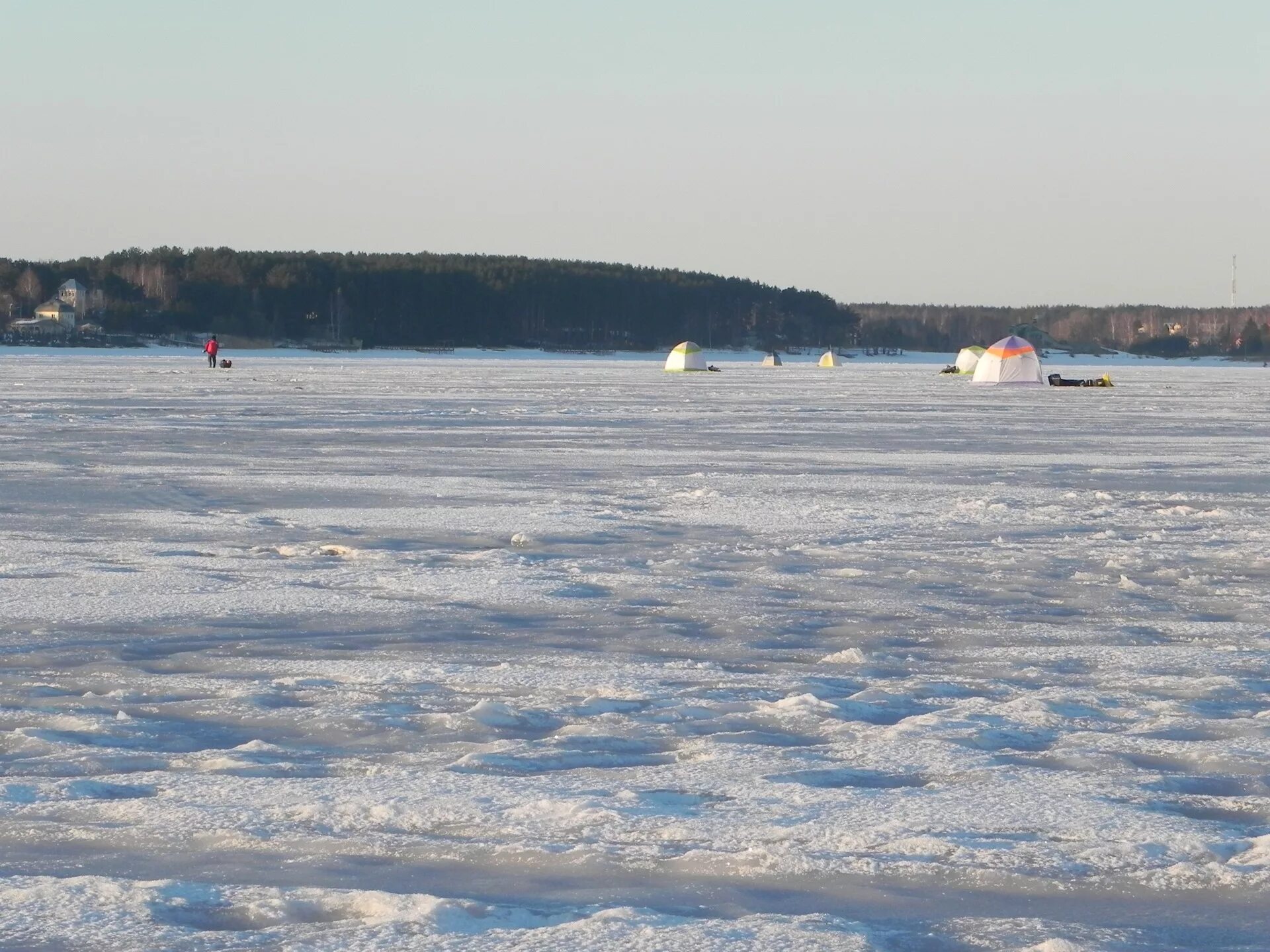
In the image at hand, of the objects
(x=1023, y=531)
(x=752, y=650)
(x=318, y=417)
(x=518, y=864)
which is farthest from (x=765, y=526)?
(x=318, y=417)

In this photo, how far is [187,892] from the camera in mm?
3189

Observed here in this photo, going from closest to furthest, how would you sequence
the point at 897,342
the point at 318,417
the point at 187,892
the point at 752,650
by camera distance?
1. the point at 187,892
2. the point at 752,650
3. the point at 318,417
4. the point at 897,342

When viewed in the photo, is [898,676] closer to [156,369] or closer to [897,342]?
[156,369]

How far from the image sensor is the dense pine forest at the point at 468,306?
10619 cm

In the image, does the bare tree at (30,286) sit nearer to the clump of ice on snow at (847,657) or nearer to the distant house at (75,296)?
the distant house at (75,296)

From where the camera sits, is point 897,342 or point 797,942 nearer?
point 797,942

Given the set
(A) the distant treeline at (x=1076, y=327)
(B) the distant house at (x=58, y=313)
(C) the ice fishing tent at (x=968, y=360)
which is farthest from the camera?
(A) the distant treeline at (x=1076, y=327)

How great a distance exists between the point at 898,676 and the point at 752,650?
0.62 meters

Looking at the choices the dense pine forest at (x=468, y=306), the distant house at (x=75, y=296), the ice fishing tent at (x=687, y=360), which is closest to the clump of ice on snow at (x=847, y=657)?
the ice fishing tent at (x=687, y=360)

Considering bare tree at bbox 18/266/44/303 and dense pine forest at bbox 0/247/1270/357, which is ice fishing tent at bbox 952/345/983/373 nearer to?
dense pine forest at bbox 0/247/1270/357

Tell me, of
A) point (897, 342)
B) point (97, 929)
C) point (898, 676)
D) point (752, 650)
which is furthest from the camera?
point (897, 342)

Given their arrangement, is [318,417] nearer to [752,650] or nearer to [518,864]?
[752,650]

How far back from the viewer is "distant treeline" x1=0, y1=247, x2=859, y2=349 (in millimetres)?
105750

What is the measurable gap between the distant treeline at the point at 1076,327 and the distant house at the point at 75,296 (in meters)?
75.1
